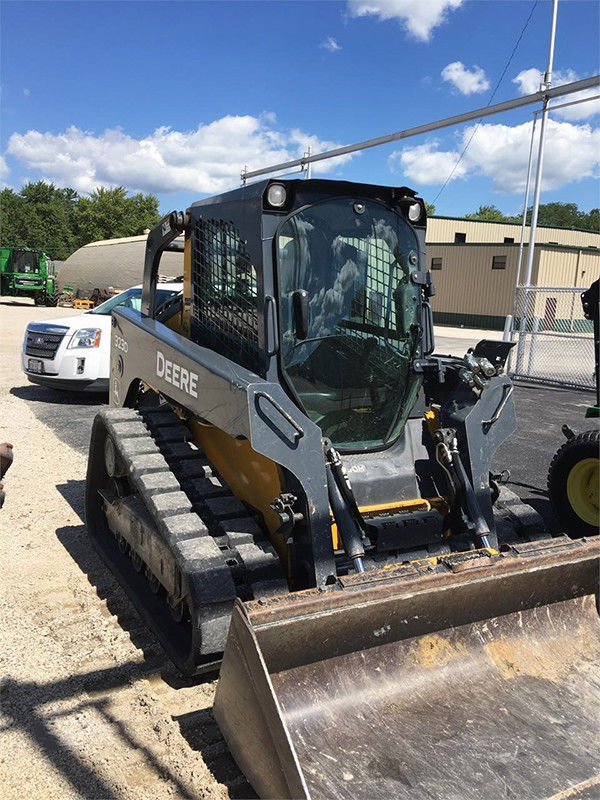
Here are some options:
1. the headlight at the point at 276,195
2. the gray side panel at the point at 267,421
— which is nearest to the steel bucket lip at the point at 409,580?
the gray side panel at the point at 267,421

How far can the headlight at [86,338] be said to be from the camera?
10086 millimetres

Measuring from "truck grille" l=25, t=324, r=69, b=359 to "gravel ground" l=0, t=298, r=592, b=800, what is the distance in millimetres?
4512

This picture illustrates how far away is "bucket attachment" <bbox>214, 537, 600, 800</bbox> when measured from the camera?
2.41 metres

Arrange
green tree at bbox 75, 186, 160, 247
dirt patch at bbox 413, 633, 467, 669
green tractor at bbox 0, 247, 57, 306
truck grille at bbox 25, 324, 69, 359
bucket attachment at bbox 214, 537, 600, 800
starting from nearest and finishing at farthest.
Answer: bucket attachment at bbox 214, 537, 600, 800 < dirt patch at bbox 413, 633, 467, 669 < truck grille at bbox 25, 324, 69, 359 < green tractor at bbox 0, 247, 57, 306 < green tree at bbox 75, 186, 160, 247

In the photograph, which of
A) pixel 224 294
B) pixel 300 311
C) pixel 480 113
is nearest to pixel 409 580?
pixel 300 311

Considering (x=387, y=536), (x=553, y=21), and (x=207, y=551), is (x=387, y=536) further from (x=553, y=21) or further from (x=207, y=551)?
(x=553, y=21)

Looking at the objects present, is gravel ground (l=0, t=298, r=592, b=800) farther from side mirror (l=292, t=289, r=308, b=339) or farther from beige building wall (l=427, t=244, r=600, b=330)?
beige building wall (l=427, t=244, r=600, b=330)

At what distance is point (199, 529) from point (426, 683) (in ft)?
3.91

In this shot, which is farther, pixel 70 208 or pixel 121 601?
pixel 70 208

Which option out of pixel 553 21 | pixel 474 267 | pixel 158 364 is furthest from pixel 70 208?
pixel 158 364

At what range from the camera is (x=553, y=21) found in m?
13.6

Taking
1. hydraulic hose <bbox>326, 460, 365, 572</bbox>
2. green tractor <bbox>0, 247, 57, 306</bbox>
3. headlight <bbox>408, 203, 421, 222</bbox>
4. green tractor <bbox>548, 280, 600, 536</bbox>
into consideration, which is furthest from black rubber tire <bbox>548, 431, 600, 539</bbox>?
green tractor <bbox>0, 247, 57, 306</bbox>

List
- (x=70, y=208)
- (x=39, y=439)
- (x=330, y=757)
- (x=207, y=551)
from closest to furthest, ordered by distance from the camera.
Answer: (x=330, y=757)
(x=207, y=551)
(x=39, y=439)
(x=70, y=208)

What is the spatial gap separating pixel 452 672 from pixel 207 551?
1.15 metres
